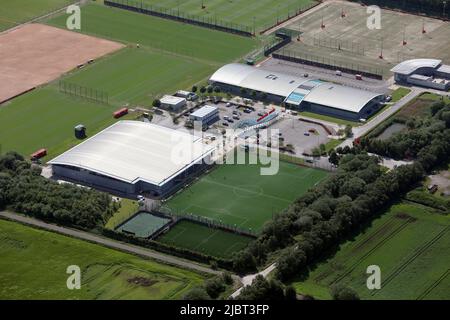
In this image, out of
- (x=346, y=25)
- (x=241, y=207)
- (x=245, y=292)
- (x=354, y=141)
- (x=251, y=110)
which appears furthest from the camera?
(x=346, y=25)

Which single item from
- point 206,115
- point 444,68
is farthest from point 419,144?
point 206,115

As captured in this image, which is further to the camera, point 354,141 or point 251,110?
point 251,110

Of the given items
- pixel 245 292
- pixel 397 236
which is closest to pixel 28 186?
pixel 245 292

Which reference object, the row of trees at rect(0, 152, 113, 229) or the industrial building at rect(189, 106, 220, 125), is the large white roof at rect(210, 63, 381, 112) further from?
the row of trees at rect(0, 152, 113, 229)

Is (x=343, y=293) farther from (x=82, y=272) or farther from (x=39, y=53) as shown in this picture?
(x=39, y=53)

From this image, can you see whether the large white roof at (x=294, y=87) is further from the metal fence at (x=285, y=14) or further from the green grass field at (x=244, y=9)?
the green grass field at (x=244, y=9)

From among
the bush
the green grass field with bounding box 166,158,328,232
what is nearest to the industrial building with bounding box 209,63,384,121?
Result: the green grass field with bounding box 166,158,328,232
